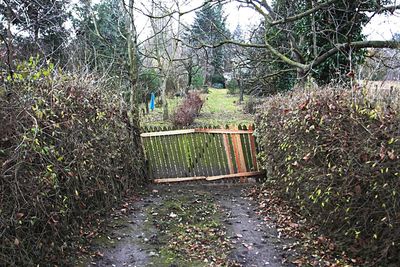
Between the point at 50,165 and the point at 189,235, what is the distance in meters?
2.34

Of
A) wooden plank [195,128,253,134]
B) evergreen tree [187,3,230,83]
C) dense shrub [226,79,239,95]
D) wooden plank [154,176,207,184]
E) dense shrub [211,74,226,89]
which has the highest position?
evergreen tree [187,3,230,83]

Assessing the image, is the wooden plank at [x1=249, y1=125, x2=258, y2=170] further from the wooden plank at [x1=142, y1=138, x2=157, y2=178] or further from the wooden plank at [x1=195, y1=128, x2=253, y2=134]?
the wooden plank at [x1=142, y1=138, x2=157, y2=178]

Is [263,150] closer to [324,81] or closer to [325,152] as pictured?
[325,152]

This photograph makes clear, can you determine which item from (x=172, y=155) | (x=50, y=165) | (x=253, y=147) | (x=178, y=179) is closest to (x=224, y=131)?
(x=253, y=147)

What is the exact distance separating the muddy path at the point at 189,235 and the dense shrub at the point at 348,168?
87 cm

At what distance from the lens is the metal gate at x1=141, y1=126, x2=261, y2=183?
8086 millimetres

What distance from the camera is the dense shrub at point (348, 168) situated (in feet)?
10.8

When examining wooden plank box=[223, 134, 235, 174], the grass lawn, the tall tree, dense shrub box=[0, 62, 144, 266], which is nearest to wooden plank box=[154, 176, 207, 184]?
wooden plank box=[223, 134, 235, 174]

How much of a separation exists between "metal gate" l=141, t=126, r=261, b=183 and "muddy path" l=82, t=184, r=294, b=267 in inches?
49.1

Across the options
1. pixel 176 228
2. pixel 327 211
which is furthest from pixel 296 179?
pixel 176 228

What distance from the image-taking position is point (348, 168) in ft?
12.4

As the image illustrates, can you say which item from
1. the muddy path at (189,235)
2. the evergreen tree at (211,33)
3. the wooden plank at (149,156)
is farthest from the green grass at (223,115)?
the muddy path at (189,235)

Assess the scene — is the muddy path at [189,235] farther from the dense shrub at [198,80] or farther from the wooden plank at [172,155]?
the dense shrub at [198,80]

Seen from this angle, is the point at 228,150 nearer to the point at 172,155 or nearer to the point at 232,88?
the point at 172,155
